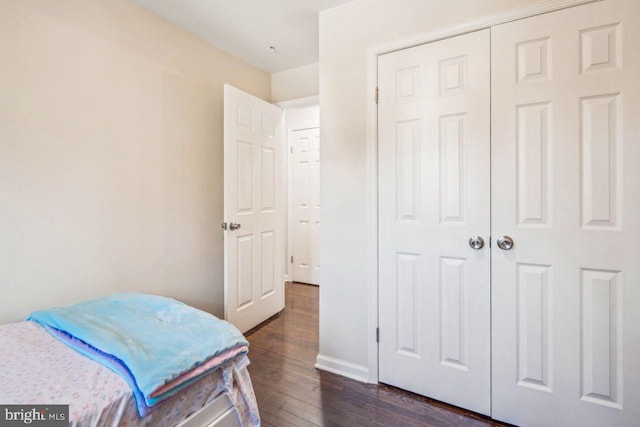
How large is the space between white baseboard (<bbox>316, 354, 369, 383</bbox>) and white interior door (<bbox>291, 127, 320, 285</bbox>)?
2.03 metres

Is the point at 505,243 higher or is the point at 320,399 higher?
the point at 505,243

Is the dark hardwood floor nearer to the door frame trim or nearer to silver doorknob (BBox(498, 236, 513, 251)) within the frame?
the door frame trim

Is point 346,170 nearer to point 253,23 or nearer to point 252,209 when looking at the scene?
point 252,209

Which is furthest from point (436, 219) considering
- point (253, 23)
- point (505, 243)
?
point (253, 23)

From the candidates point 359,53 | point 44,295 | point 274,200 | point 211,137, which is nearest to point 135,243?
point 44,295

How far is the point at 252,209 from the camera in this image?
269 cm

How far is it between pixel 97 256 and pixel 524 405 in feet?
8.34

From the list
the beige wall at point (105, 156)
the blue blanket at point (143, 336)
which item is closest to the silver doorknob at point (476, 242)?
the blue blanket at point (143, 336)

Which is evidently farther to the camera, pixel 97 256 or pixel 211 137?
pixel 211 137

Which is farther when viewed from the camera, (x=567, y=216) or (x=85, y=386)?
(x=567, y=216)

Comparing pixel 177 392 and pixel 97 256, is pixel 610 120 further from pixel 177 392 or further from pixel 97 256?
pixel 97 256

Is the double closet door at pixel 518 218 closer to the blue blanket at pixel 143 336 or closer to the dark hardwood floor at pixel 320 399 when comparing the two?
the dark hardwood floor at pixel 320 399

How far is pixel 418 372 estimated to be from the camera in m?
1.77

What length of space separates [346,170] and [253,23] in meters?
1.37
